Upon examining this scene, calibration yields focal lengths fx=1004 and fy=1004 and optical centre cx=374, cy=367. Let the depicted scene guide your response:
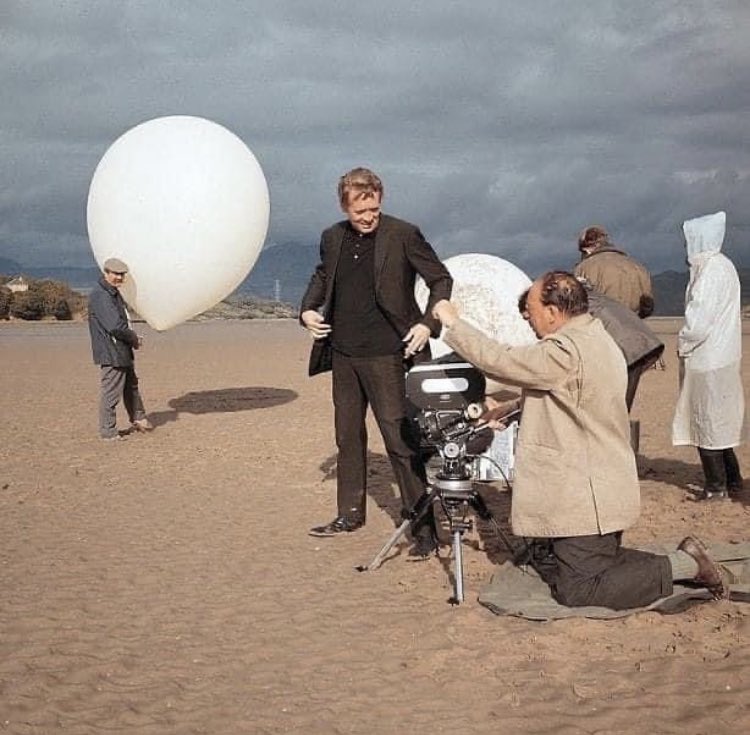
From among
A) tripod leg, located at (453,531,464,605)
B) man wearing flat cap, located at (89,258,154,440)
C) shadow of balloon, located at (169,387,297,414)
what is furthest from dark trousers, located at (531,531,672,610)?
shadow of balloon, located at (169,387,297,414)

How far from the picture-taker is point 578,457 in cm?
514

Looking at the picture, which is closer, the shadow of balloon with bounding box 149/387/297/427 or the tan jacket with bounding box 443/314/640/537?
the tan jacket with bounding box 443/314/640/537

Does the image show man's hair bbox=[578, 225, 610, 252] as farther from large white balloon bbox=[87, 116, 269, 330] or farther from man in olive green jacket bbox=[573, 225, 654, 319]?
large white balloon bbox=[87, 116, 269, 330]

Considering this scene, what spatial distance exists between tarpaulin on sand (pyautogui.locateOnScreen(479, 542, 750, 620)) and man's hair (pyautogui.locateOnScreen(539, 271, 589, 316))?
1535 millimetres

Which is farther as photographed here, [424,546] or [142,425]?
[142,425]

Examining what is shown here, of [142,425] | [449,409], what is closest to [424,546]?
[449,409]

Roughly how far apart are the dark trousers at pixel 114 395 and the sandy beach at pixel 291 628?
4.70 ft

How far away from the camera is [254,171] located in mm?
11289

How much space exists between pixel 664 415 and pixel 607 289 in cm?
690

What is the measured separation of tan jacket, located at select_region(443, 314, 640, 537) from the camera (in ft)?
16.5

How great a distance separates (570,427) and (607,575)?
78 cm

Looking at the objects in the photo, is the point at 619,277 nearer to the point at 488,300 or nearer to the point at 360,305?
the point at 488,300

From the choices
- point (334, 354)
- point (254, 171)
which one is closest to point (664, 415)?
point (254, 171)

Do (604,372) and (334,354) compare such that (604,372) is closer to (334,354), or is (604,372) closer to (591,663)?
(591,663)
